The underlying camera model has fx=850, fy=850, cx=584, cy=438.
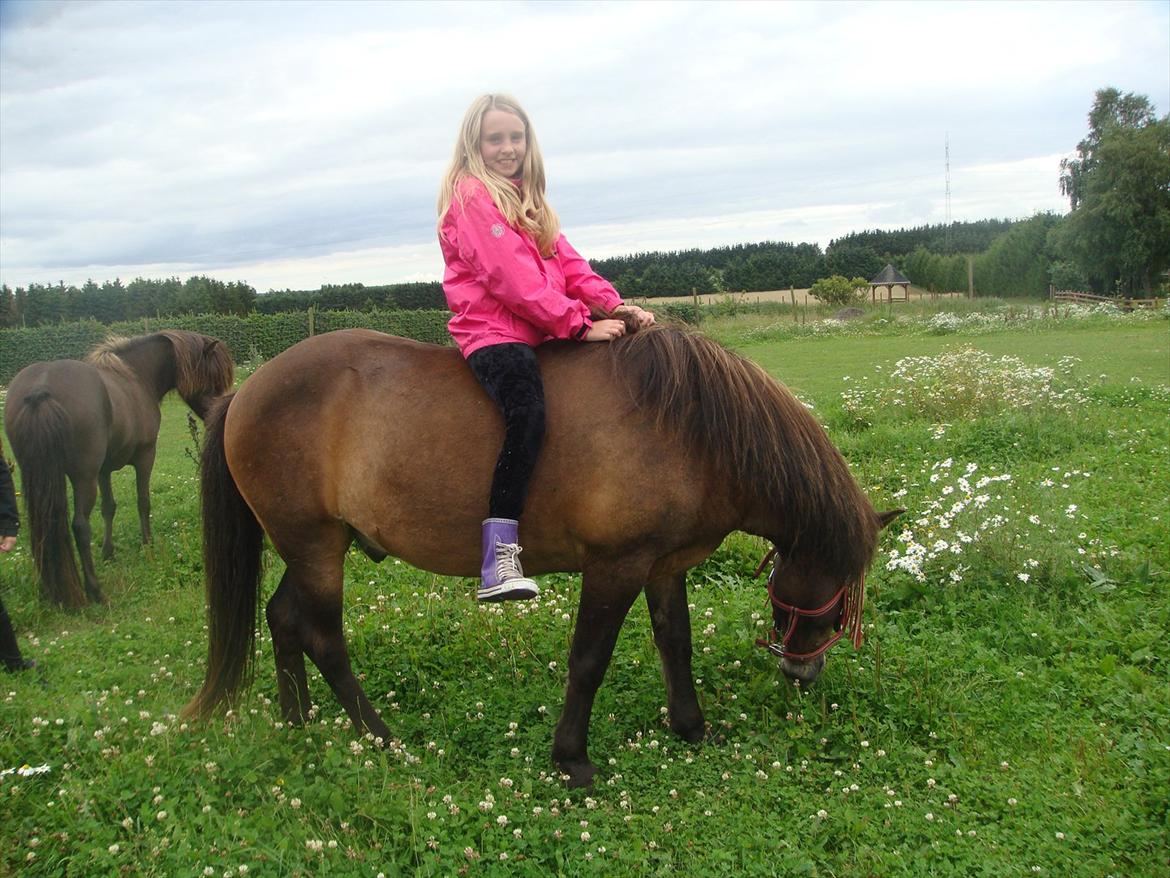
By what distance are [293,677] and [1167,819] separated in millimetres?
3865

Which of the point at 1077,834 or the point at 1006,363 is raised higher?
the point at 1006,363

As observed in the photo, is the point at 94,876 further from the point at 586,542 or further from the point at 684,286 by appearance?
the point at 684,286

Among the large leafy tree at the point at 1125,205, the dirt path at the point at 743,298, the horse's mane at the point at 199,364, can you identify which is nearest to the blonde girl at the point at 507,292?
the horse's mane at the point at 199,364

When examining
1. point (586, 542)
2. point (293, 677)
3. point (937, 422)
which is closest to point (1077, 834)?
point (586, 542)

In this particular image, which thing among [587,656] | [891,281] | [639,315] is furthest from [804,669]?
[891,281]

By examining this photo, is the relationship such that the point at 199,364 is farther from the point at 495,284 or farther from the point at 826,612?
the point at 826,612

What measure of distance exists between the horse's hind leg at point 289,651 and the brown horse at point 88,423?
3.10m

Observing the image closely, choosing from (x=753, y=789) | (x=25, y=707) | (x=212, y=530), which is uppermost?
(x=212, y=530)

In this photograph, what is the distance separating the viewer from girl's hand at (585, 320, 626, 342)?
385 centimetres

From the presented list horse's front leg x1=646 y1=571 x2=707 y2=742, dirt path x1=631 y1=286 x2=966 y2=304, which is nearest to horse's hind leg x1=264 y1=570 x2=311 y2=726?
horse's front leg x1=646 y1=571 x2=707 y2=742

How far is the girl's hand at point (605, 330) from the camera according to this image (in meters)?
3.85

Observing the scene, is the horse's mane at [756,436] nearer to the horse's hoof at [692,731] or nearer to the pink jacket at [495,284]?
the pink jacket at [495,284]

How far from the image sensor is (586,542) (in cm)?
372

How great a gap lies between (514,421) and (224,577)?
192cm
